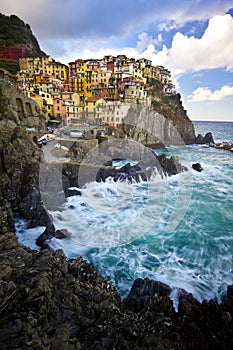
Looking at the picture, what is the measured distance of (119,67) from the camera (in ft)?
146


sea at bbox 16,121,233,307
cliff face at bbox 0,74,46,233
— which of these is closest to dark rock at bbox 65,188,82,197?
sea at bbox 16,121,233,307

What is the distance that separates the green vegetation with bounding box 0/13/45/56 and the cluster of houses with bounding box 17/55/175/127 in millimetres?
17914

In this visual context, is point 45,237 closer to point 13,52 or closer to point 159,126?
point 159,126

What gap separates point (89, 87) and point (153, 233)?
38.8 m

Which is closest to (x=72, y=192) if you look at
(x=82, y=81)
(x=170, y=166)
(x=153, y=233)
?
(x=153, y=233)

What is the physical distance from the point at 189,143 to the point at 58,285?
48253 millimetres

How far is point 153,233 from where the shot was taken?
11.5 meters

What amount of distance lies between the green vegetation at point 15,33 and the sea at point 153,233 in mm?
57567

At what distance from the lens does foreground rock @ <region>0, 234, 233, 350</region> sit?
3.56 m

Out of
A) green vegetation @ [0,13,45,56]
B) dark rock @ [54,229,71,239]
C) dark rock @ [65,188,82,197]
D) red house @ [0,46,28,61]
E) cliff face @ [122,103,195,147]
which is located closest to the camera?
dark rock @ [54,229,71,239]

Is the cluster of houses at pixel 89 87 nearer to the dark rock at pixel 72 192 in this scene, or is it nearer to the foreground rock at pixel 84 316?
the dark rock at pixel 72 192

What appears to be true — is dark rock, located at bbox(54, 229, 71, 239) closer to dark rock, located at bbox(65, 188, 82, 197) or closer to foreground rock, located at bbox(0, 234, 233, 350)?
foreground rock, located at bbox(0, 234, 233, 350)

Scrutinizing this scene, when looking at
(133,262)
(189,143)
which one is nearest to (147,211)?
(133,262)

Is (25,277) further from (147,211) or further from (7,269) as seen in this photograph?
(147,211)
